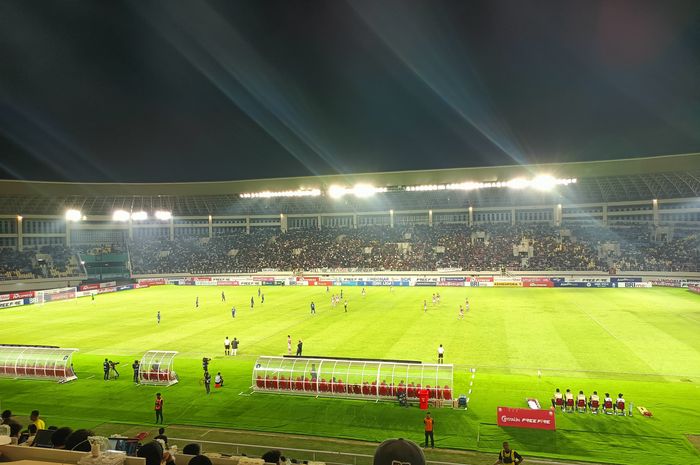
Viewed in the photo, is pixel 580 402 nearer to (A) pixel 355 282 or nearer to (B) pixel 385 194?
(A) pixel 355 282

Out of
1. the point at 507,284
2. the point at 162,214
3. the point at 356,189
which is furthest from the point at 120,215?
the point at 507,284

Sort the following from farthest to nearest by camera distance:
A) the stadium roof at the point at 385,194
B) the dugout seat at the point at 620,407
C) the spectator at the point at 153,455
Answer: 1. the stadium roof at the point at 385,194
2. the dugout seat at the point at 620,407
3. the spectator at the point at 153,455

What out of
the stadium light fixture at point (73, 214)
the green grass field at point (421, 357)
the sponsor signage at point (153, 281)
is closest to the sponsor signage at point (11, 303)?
the green grass field at point (421, 357)

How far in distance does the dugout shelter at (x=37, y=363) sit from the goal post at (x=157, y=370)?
13.4 feet

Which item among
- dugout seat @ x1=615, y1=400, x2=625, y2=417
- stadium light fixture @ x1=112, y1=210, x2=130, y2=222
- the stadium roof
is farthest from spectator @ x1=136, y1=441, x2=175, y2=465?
stadium light fixture @ x1=112, y1=210, x2=130, y2=222

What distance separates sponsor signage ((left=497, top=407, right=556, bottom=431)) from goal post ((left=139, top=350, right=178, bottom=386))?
53.3 ft

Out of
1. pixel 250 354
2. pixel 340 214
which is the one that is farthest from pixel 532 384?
pixel 340 214

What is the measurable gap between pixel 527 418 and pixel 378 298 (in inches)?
1578

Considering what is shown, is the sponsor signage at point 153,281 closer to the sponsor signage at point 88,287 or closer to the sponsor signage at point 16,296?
the sponsor signage at point 88,287

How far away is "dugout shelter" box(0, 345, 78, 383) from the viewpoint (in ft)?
82.8

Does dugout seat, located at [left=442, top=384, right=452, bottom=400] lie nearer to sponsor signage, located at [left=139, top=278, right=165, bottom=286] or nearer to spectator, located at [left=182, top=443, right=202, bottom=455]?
spectator, located at [left=182, top=443, right=202, bottom=455]

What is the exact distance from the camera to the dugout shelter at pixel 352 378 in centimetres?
2070

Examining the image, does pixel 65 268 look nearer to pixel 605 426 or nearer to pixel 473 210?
pixel 473 210

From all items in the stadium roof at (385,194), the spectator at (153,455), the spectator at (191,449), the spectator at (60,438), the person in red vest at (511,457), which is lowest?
the person in red vest at (511,457)
